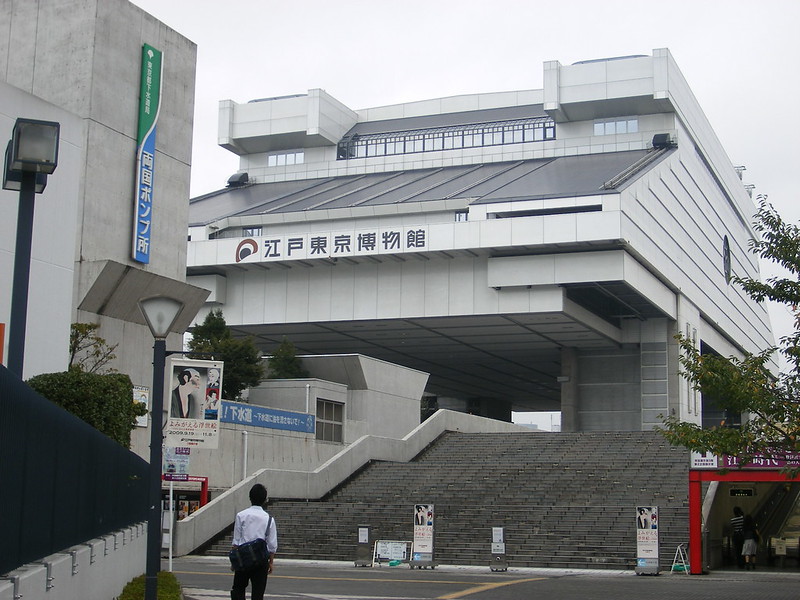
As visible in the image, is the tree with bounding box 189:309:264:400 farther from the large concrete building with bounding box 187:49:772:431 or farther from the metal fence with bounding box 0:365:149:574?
the metal fence with bounding box 0:365:149:574

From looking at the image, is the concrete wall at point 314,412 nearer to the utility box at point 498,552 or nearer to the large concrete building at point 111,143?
the large concrete building at point 111,143

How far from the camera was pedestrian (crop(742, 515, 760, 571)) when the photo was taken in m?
26.0

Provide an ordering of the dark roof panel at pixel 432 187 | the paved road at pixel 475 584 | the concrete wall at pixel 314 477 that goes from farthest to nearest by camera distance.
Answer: the dark roof panel at pixel 432 187
the concrete wall at pixel 314 477
the paved road at pixel 475 584

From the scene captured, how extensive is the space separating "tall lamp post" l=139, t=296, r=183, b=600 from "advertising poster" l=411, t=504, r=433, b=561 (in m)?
14.0

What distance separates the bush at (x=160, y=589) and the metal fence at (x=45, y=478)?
812mm

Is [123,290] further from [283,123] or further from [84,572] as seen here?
[283,123]

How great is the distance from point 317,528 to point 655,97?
42071 mm

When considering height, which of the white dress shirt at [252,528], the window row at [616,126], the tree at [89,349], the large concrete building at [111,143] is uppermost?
the window row at [616,126]

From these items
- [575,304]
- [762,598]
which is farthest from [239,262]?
[762,598]

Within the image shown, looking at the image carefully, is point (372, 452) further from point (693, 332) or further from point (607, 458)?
point (693, 332)

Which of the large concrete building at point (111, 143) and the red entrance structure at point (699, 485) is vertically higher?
A: the large concrete building at point (111, 143)

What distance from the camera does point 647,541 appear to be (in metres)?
23.5

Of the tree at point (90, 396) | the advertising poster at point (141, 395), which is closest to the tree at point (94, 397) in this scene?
the tree at point (90, 396)

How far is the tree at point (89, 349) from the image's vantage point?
85.1 feet
